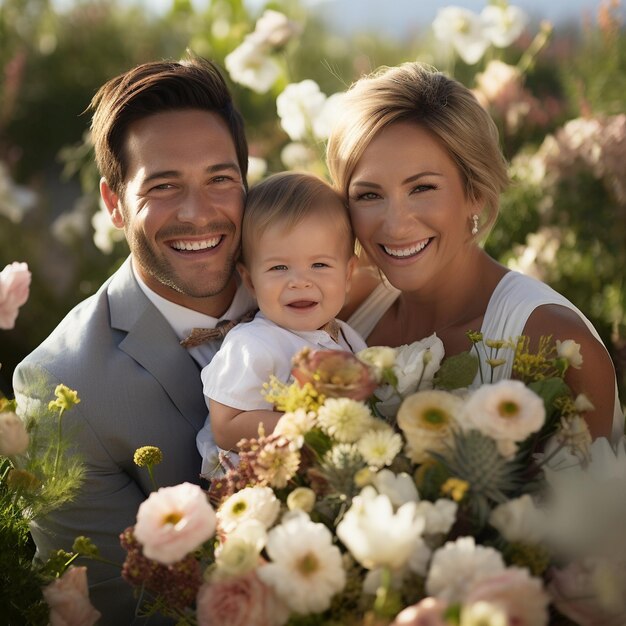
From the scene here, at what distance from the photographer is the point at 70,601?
5.55 feet

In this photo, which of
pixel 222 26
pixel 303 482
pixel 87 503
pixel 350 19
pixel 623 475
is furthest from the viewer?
pixel 350 19

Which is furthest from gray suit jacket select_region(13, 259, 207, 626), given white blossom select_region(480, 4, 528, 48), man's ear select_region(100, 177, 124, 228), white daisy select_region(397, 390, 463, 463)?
white blossom select_region(480, 4, 528, 48)

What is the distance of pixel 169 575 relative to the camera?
156 cm

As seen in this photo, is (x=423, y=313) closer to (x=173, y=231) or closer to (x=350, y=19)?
(x=173, y=231)

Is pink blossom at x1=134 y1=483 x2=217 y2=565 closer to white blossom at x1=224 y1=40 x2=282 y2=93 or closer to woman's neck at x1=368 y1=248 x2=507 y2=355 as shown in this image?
woman's neck at x1=368 y1=248 x2=507 y2=355

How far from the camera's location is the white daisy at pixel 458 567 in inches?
52.1

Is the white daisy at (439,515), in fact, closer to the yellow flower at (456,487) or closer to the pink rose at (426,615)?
the yellow flower at (456,487)

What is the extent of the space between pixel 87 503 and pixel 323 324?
800 mm

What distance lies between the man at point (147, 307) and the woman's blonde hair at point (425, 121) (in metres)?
0.34

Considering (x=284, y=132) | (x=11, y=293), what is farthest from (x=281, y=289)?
(x=284, y=132)

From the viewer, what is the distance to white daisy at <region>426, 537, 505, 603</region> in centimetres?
132

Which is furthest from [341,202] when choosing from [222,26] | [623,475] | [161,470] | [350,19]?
[350,19]

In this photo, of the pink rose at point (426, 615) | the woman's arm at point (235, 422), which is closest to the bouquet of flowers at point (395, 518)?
the pink rose at point (426, 615)

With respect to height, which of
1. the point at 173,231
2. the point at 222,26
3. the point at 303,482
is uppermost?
the point at 222,26
